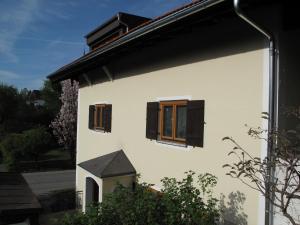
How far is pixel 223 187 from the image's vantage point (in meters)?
5.92

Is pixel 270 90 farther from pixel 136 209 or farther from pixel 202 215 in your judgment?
pixel 136 209

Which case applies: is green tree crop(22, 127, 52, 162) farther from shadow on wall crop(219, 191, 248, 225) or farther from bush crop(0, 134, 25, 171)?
shadow on wall crop(219, 191, 248, 225)

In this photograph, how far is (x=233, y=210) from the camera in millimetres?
5703

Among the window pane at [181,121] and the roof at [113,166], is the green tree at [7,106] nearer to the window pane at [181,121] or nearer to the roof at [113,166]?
the roof at [113,166]

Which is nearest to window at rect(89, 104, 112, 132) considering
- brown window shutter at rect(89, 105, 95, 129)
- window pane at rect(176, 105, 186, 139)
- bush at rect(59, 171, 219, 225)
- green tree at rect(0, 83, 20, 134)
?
brown window shutter at rect(89, 105, 95, 129)

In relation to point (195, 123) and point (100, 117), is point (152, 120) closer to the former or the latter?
point (195, 123)

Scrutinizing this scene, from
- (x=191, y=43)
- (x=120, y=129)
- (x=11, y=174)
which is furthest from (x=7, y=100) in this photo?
(x=191, y=43)

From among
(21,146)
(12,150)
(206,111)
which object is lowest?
(12,150)

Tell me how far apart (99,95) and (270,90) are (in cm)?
732

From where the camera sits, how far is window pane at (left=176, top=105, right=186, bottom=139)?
705cm

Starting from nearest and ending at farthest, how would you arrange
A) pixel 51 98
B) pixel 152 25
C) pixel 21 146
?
1. pixel 152 25
2. pixel 21 146
3. pixel 51 98

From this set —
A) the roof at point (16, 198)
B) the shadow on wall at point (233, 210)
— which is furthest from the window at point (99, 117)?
the shadow on wall at point (233, 210)

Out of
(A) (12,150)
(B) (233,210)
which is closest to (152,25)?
(B) (233,210)

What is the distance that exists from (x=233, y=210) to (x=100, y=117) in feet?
22.0
